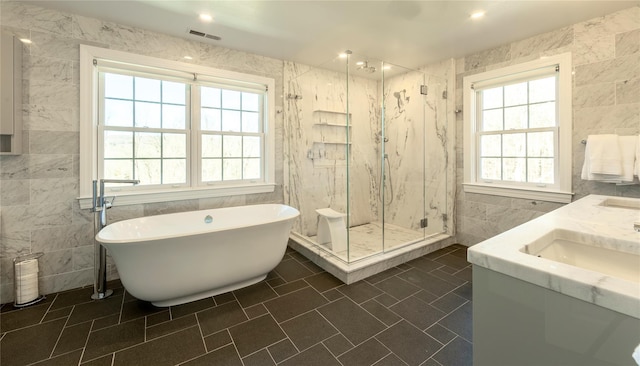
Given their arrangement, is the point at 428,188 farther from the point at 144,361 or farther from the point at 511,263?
the point at 144,361

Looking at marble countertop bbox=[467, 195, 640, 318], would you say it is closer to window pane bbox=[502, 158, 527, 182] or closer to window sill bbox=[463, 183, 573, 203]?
window sill bbox=[463, 183, 573, 203]

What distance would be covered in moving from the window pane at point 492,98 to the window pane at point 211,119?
3268mm

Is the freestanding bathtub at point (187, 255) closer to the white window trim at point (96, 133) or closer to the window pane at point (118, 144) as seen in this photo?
the white window trim at point (96, 133)

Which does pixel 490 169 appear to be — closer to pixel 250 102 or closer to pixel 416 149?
pixel 416 149

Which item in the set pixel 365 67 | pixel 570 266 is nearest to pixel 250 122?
pixel 365 67

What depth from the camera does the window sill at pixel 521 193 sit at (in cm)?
271

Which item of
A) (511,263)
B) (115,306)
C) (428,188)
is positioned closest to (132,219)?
(115,306)

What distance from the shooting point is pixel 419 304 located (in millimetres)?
2174

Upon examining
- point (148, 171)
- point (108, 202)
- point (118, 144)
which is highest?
point (118, 144)

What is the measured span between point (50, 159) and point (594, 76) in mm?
4911

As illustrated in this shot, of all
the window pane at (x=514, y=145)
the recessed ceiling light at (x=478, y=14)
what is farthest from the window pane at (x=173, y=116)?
the window pane at (x=514, y=145)

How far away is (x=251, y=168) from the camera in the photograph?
11.4 ft

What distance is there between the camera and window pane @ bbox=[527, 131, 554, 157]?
285cm

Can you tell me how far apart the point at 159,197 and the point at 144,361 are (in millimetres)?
1624
